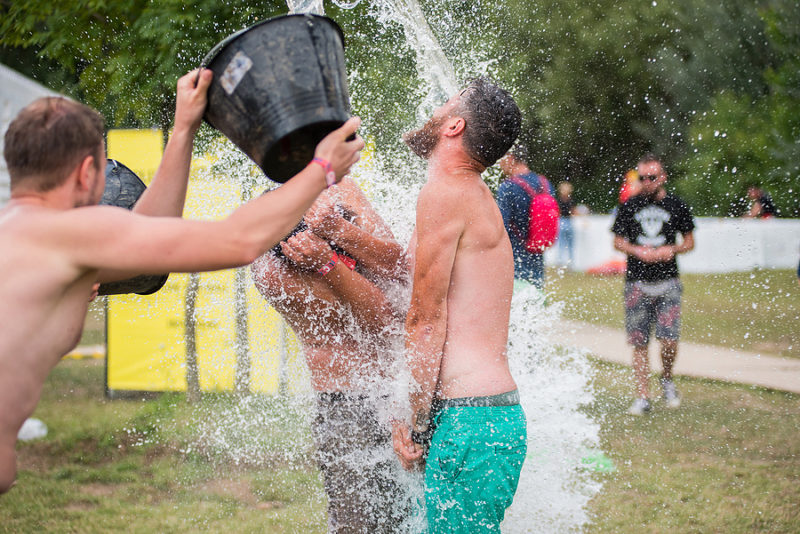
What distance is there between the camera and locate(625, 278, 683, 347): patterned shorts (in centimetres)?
625

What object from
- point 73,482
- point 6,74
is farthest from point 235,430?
point 6,74

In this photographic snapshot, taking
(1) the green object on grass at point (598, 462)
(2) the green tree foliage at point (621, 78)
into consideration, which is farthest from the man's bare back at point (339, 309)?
(2) the green tree foliage at point (621, 78)

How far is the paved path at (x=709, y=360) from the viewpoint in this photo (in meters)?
7.44

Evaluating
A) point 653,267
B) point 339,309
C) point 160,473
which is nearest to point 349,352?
point 339,309

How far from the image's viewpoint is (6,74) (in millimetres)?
9211

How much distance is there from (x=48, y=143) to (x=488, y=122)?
1.40m

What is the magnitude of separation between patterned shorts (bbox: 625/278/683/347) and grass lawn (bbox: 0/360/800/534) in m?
0.62

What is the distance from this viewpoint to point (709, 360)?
838cm

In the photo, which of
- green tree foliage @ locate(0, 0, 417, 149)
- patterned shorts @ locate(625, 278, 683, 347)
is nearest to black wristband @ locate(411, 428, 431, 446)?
green tree foliage @ locate(0, 0, 417, 149)

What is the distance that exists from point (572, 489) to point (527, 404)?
0.56m

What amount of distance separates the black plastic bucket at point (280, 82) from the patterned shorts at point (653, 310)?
4960mm

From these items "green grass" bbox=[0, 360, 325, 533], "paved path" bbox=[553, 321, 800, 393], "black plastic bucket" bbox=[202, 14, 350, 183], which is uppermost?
"black plastic bucket" bbox=[202, 14, 350, 183]

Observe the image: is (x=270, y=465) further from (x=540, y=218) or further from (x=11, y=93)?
(x=11, y=93)

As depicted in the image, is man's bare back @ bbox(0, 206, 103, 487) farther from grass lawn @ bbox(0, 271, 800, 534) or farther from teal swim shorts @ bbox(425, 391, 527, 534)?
grass lawn @ bbox(0, 271, 800, 534)
